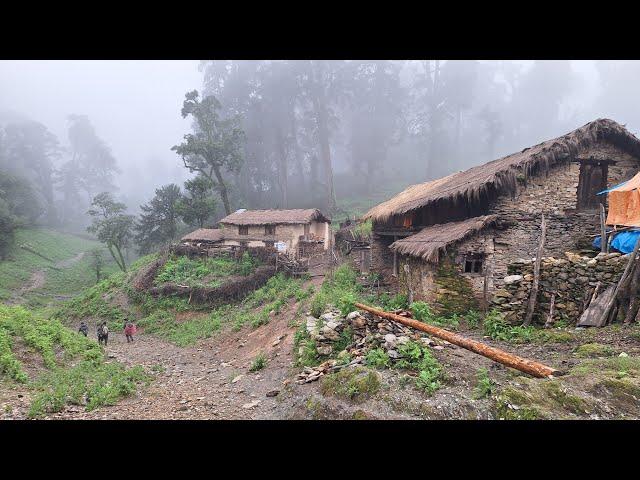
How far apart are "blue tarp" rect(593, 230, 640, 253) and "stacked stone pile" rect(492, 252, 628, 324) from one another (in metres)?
1.26

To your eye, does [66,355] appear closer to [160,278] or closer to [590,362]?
[160,278]

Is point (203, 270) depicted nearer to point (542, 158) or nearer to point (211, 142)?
point (211, 142)

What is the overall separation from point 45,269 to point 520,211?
41855 mm

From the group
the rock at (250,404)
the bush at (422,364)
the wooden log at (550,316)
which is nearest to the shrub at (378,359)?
the bush at (422,364)

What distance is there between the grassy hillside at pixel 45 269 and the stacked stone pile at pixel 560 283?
1234 inches

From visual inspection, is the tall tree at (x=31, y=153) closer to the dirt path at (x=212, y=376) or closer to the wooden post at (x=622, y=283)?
the dirt path at (x=212, y=376)

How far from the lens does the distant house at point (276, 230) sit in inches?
1060

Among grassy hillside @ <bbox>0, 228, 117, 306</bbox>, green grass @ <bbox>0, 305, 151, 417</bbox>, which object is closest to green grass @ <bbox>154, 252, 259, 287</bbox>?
green grass @ <bbox>0, 305, 151, 417</bbox>

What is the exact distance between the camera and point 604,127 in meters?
12.5

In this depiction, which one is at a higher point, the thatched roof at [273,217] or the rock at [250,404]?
the thatched roof at [273,217]

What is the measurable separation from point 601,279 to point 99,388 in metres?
13.4

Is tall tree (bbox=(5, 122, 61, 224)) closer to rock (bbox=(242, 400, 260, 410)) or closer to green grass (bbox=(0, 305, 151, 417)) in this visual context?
green grass (bbox=(0, 305, 151, 417))

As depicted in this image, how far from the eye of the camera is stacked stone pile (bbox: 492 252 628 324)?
357 inches

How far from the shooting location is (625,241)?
10156mm
